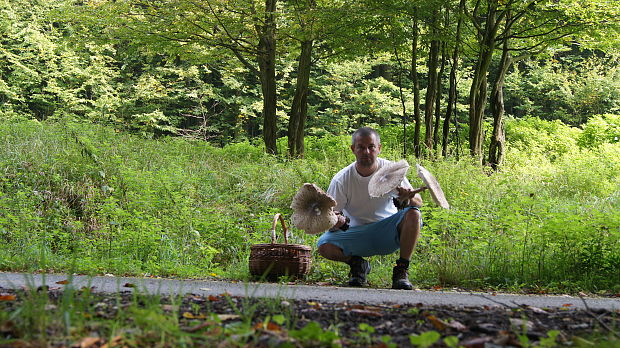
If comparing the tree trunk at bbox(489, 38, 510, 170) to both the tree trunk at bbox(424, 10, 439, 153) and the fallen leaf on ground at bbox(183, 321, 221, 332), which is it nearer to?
the tree trunk at bbox(424, 10, 439, 153)

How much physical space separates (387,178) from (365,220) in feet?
2.65

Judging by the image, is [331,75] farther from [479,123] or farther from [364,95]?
[479,123]

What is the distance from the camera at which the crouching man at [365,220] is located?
6.07 m

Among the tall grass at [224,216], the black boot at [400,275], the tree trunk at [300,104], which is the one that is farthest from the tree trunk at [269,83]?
the black boot at [400,275]

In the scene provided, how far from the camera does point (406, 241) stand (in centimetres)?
608

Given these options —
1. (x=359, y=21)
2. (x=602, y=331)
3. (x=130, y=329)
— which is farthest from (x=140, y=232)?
(x=359, y=21)

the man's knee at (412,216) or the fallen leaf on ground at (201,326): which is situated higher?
the man's knee at (412,216)

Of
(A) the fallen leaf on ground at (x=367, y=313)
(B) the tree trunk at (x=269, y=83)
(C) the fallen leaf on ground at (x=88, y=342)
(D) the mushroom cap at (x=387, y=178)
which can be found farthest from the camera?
(B) the tree trunk at (x=269, y=83)

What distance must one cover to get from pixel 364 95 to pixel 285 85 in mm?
6518

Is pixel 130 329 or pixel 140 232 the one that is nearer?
pixel 130 329

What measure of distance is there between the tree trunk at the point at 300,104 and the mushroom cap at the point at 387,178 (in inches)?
387

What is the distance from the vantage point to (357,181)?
6320 millimetres

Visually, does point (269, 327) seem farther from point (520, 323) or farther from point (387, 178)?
point (387, 178)

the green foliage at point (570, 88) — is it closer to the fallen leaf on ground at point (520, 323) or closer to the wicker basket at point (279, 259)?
the wicker basket at point (279, 259)
